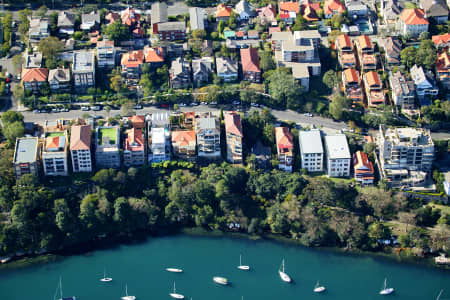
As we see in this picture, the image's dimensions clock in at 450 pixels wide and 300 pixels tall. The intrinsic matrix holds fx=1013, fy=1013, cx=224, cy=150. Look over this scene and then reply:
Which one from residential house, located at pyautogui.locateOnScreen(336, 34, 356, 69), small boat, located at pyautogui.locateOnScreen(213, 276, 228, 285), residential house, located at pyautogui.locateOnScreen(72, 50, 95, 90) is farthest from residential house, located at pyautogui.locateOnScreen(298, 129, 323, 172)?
residential house, located at pyautogui.locateOnScreen(72, 50, 95, 90)

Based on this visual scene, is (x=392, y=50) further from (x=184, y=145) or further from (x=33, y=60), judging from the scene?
(x=33, y=60)

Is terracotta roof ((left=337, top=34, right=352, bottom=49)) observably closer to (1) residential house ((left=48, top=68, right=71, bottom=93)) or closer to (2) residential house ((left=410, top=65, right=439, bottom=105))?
(2) residential house ((left=410, top=65, right=439, bottom=105))

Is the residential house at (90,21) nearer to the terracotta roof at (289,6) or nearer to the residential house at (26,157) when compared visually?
the residential house at (26,157)

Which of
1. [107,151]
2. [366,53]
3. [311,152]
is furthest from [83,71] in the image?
[366,53]

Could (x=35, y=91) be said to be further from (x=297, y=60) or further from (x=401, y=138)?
(x=401, y=138)

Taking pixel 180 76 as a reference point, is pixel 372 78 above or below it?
below

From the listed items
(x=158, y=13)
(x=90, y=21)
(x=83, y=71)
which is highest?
(x=158, y=13)

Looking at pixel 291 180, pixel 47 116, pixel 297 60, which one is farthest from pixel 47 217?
pixel 297 60
